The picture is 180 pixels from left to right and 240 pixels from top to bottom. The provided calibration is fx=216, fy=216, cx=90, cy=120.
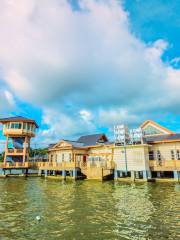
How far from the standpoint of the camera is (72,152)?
34.6 m

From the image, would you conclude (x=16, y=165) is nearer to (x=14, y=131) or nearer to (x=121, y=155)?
(x=14, y=131)

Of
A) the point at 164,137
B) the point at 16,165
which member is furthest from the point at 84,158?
the point at 164,137

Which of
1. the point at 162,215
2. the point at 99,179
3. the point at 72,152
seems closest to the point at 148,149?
the point at 99,179

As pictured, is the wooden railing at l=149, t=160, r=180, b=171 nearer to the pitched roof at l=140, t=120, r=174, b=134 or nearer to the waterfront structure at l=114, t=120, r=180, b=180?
the waterfront structure at l=114, t=120, r=180, b=180

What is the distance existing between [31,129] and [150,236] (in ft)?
113

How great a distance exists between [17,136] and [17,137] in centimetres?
60

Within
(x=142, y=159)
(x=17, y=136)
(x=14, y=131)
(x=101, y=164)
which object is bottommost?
(x=101, y=164)

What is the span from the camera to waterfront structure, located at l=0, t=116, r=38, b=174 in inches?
1516

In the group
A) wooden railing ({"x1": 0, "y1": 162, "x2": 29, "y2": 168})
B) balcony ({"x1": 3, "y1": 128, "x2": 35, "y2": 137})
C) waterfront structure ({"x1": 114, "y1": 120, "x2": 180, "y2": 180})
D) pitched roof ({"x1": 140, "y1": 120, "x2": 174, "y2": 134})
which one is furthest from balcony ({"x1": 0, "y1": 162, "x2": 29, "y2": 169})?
pitched roof ({"x1": 140, "y1": 120, "x2": 174, "y2": 134})

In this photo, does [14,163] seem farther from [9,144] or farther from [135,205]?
[135,205]

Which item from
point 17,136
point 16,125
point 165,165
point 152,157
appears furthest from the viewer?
point 17,136

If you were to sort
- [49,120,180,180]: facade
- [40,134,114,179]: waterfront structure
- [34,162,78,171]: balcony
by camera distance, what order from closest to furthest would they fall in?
[49,120,180,180]: facade
[40,134,114,179]: waterfront structure
[34,162,78,171]: balcony

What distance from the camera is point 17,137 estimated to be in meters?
40.4

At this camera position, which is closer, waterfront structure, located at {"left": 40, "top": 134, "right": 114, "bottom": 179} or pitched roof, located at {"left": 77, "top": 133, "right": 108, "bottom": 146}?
waterfront structure, located at {"left": 40, "top": 134, "right": 114, "bottom": 179}
